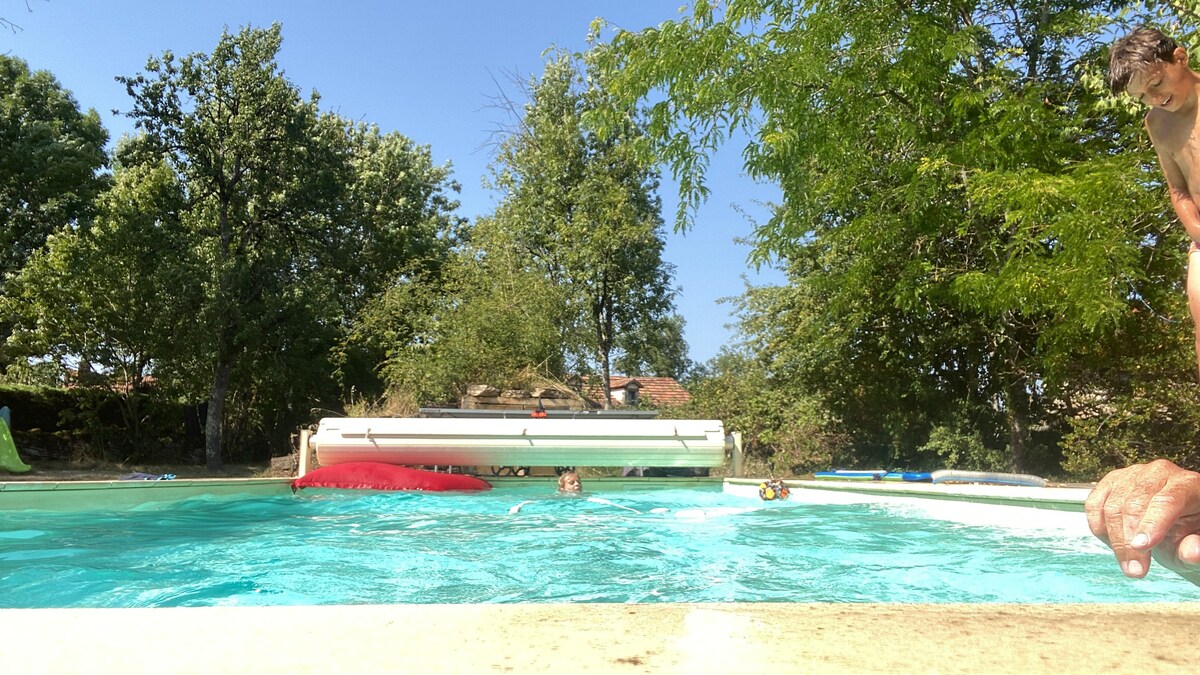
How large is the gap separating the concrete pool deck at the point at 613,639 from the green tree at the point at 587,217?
21401 mm

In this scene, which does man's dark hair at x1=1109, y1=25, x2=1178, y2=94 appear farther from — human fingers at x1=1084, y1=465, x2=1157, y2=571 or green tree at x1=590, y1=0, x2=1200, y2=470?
green tree at x1=590, y1=0, x2=1200, y2=470

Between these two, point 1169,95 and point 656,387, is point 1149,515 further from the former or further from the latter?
point 656,387

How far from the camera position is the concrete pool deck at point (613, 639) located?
1415 millimetres

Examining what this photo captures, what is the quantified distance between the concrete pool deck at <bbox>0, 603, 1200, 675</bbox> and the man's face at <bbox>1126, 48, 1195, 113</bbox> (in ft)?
3.09

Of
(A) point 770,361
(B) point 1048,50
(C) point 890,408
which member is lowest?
(C) point 890,408

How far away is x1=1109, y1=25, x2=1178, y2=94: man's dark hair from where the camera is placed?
132 centimetres

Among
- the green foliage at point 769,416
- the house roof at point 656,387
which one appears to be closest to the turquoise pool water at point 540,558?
the green foliage at point 769,416

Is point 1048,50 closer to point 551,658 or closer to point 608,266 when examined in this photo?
point 608,266

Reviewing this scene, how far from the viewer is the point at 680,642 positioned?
1585mm

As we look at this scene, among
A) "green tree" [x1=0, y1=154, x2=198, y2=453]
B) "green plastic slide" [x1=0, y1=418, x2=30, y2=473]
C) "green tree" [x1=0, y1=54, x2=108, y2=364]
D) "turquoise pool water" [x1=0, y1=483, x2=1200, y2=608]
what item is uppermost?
"green tree" [x1=0, y1=54, x2=108, y2=364]

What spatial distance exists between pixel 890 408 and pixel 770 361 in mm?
2959

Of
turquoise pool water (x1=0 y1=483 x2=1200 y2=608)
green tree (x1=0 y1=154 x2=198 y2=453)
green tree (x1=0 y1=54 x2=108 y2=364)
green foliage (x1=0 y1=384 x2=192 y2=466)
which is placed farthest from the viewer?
green foliage (x1=0 y1=384 x2=192 y2=466)

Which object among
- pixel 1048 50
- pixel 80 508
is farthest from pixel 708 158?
pixel 80 508

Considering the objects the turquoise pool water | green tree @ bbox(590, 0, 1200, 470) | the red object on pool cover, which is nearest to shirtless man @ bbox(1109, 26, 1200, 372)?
the turquoise pool water
